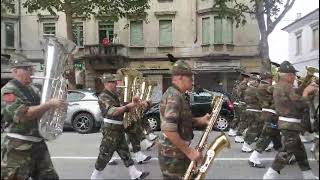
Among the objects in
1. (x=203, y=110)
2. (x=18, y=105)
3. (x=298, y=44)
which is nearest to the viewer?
(x=18, y=105)

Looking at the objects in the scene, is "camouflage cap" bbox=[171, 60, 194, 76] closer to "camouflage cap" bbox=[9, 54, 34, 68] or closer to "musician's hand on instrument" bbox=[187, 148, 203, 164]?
"musician's hand on instrument" bbox=[187, 148, 203, 164]

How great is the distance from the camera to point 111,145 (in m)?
8.30

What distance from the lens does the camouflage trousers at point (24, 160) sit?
5.50 meters

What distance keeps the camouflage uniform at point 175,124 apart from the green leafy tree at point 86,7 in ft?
65.5

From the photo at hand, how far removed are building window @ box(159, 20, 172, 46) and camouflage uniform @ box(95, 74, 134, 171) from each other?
27.6 metres

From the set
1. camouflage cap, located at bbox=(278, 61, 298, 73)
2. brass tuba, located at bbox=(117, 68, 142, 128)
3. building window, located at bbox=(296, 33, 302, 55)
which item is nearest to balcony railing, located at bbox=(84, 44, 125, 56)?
brass tuba, located at bbox=(117, 68, 142, 128)

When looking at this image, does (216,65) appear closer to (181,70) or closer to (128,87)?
(128,87)

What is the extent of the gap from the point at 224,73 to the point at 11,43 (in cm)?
2970

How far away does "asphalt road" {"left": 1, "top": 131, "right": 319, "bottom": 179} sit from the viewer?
902 centimetres

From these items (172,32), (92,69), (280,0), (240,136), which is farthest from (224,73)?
(240,136)

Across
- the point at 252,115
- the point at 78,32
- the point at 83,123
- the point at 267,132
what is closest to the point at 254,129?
the point at 252,115

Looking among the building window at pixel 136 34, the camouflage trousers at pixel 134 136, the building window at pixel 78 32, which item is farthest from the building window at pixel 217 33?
the camouflage trousers at pixel 134 136

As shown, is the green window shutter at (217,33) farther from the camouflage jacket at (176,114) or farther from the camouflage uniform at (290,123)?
the camouflage jacket at (176,114)

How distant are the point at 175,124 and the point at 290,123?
3.26 m
